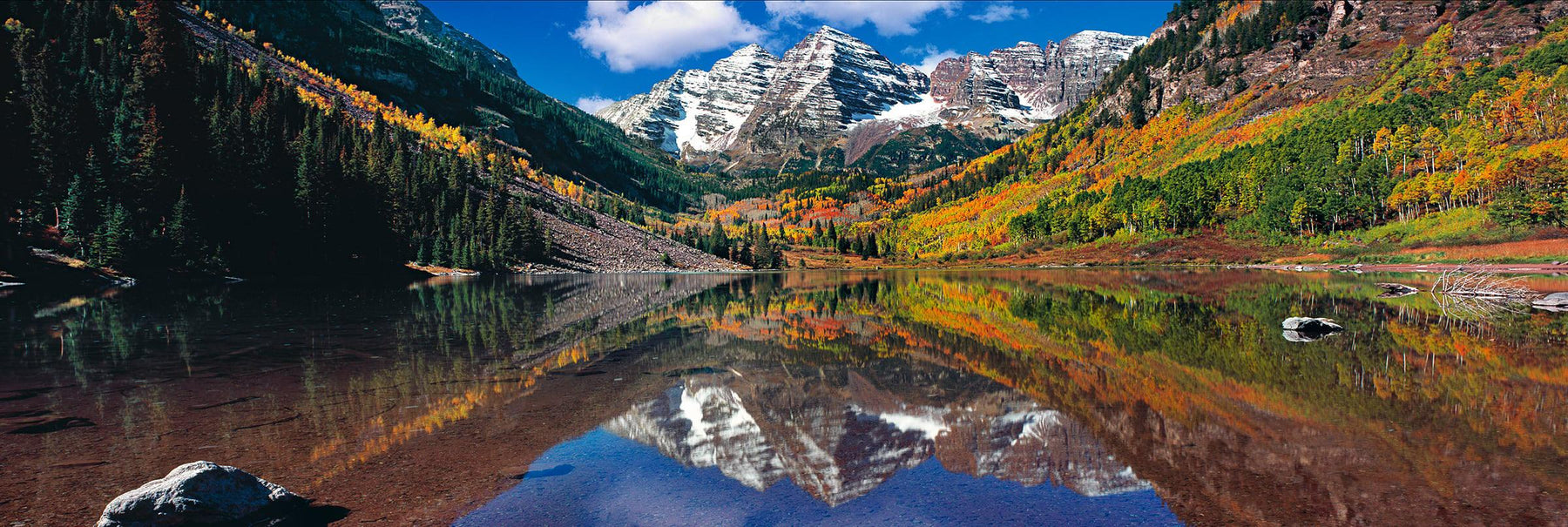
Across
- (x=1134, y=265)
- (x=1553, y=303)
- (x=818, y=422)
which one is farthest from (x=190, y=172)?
(x=1134, y=265)

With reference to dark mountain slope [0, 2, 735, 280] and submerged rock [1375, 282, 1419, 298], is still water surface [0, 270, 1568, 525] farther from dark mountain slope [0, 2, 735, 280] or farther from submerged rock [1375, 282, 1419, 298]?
dark mountain slope [0, 2, 735, 280]

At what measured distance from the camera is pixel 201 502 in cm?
707

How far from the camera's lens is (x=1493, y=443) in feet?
31.7

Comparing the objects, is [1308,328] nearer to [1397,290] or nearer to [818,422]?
[818,422]

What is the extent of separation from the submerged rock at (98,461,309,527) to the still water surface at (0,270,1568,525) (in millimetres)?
829

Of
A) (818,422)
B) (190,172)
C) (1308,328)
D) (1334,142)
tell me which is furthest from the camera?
(1334,142)

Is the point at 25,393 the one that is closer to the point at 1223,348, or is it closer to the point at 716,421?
the point at 716,421

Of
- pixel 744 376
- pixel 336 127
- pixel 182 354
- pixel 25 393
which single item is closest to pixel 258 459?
pixel 25 393

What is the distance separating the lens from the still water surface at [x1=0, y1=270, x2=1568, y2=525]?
8.11 metres

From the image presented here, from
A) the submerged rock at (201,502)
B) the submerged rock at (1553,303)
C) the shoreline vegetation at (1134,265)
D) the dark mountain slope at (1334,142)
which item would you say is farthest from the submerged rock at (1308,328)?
the dark mountain slope at (1334,142)

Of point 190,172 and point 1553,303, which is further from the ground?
point 190,172

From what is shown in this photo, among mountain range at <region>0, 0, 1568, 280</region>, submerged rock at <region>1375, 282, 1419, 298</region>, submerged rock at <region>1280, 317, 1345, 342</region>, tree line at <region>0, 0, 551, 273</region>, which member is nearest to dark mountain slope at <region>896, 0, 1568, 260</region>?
mountain range at <region>0, 0, 1568, 280</region>

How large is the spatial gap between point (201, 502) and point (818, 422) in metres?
8.89

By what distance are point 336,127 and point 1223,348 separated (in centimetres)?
13896
